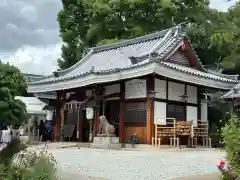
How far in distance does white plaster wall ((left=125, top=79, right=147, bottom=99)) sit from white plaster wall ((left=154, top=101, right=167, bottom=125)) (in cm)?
85

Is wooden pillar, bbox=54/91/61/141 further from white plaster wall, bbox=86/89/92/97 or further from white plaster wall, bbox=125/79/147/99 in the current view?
white plaster wall, bbox=125/79/147/99

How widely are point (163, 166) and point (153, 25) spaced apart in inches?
891

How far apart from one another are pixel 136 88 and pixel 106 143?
321 centimetres

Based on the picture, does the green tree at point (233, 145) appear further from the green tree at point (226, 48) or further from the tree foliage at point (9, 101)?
the green tree at point (226, 48)

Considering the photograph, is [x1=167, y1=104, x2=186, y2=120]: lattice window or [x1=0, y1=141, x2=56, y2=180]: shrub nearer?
[x1=0, y1=141, x2=56, y2=180]: shrub

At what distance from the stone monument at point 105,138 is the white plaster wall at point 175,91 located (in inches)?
143

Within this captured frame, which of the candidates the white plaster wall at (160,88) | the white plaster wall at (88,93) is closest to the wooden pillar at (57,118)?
the white plaster wall at (88,93)

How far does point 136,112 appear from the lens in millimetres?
18531

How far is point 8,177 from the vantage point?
556 cm

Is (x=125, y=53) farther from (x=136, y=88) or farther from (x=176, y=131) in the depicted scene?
(x=176, y=131)

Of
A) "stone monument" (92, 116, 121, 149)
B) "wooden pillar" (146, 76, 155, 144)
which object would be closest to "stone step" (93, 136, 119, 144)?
"stone monument" (92, 116, 121, 149)

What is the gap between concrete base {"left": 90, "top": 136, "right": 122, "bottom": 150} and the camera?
1747cm

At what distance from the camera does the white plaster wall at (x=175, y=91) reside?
63.1 feet

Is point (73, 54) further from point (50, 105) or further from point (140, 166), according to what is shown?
point (140, 166)
